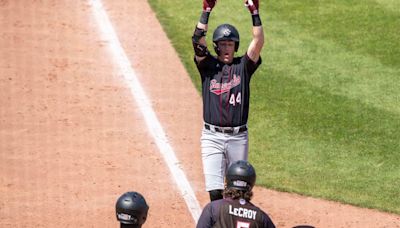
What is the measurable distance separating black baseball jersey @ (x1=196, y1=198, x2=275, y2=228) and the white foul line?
412 cm

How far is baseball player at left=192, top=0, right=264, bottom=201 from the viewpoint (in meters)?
11.1

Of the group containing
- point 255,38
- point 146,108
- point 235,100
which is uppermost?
point 255,38

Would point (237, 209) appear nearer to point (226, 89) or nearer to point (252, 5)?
point (226, 89)

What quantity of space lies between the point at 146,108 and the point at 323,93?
3023 mm

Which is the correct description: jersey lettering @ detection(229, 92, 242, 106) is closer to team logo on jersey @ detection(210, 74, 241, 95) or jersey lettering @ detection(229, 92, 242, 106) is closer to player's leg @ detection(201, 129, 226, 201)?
team logo on jersey @ detection(210, 74, 241, 95)

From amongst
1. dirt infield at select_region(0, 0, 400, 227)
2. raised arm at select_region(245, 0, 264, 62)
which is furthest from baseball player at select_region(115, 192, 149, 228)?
dirt infield at select_region(0, 0, 400, 227)

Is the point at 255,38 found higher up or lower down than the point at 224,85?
higher up

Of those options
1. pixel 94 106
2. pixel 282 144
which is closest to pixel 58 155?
pixel 94 106

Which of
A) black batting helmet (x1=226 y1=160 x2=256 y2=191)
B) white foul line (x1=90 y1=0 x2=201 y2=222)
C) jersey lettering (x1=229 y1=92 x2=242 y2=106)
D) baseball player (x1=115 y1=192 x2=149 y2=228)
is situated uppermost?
baseball player (x1=115 y1=192 x2=149 y2=228)

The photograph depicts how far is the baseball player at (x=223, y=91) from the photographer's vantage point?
11148 millimetres

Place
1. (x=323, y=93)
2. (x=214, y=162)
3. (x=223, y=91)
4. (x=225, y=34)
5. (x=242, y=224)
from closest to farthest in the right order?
(x=242, y=224) → (x=225, y=34) → (x=223, y=91) → (x=214, y=162) → (x=323, y=93)

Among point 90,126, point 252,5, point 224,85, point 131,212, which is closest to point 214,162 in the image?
point 224,85

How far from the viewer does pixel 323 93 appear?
16.6 meters

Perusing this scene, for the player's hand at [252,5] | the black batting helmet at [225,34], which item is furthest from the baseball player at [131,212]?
the player's hand at [252,5]
